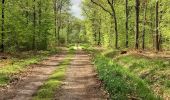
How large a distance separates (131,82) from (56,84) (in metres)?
4.52

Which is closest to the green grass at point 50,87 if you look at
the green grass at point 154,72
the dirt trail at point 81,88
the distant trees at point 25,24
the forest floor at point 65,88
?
the forest floor at point 65,88

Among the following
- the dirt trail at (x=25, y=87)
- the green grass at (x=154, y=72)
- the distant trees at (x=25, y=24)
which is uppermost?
the distant trees at (x=25, y=24)

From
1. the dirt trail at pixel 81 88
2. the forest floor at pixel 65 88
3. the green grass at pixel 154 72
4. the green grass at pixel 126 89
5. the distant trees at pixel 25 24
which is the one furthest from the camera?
the distant trees at pixel 25 24

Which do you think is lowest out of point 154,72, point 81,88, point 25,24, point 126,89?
point 81,88

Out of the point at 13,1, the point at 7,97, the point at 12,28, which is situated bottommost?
the point at 7,97

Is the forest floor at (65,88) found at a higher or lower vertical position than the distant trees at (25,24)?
lower

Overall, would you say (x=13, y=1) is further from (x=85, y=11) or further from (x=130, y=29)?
(x=85, y=11)

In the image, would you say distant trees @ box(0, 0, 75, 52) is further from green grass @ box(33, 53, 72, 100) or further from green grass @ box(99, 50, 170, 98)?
green grass @ box(33, 53, 72, 100)

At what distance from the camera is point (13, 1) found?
5150 centimetres

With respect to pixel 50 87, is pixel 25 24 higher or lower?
higher

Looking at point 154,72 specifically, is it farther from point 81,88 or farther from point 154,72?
point 81,88

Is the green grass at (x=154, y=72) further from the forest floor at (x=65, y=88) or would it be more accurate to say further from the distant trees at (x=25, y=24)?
the distant trees at (x=25, y=24)

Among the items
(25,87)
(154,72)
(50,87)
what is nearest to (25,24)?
(154,72)

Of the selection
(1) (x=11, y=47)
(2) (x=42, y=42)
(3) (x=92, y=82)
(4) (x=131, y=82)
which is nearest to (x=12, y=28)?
(1) (x=11, y=47)
